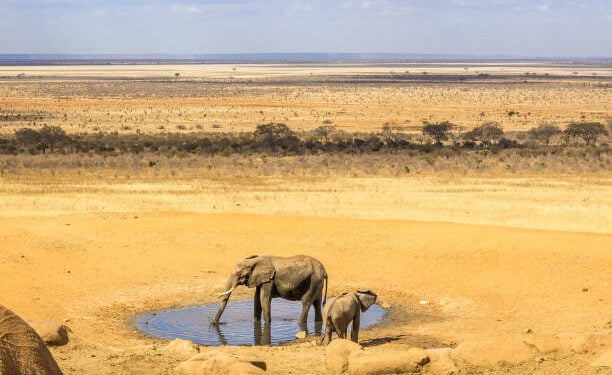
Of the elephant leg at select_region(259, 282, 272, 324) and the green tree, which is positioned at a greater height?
the elephant leg at select_region(259, 282, 272, 324)

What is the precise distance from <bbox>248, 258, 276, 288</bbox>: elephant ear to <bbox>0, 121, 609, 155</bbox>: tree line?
35436 mm

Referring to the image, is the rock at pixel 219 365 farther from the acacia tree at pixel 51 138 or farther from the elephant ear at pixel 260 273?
the acacia tree at pixel 51 138

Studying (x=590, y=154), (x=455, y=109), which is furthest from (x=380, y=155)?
(x=455, y=109)

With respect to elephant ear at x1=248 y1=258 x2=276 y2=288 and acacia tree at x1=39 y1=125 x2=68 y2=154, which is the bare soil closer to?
elephant ear at x1=248 y1=258 x2=276 y2=288

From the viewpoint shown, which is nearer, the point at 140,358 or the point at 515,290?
the point at 140,358

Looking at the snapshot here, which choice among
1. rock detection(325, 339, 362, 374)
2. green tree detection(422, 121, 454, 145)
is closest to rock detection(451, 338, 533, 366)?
rock detection(325, 339, 362, 374)

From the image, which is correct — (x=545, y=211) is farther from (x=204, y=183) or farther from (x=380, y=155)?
(x=380, y=155)

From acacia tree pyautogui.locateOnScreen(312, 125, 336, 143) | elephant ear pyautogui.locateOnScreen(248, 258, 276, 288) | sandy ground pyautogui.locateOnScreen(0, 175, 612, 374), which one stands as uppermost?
elephant ear pyautogui.locateOnScreen(248, 258, 276, 288)

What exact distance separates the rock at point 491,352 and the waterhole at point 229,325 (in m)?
4.95

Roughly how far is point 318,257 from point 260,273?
5.88 m

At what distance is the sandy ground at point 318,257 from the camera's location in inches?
661

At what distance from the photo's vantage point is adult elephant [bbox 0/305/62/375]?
960cm

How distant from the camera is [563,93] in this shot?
5148 inches

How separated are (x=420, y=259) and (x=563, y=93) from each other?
114383 mm
